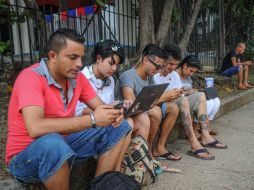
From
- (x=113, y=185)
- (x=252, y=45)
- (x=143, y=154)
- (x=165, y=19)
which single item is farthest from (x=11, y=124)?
(x=252, y=45)

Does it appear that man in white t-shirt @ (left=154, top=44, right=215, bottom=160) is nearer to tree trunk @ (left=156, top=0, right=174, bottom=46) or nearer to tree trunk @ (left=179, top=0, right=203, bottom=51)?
tree trunk @ (left=156, top=0, right=174, bottom=46)

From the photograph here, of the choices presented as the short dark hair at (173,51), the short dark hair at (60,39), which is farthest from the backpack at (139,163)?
the short dark hair at (173,51)

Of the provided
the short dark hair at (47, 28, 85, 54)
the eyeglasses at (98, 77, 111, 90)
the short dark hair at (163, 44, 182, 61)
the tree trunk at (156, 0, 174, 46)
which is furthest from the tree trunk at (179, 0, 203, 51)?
the short dark hair at (47, 28, 85, 54)

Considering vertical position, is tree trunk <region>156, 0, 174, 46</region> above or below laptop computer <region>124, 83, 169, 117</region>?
above

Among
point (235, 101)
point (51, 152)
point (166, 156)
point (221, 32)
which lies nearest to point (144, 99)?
point (51, 152)

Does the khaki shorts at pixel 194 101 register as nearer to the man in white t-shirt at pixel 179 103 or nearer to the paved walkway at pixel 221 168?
the man in white t-shirt at pixel 179 103

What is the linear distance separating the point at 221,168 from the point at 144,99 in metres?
1.34

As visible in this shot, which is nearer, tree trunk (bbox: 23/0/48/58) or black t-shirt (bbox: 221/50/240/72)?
tree trunk (bbox: 23/0/48/58)

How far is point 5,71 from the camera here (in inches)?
218

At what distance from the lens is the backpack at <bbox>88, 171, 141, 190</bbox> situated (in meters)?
2.67

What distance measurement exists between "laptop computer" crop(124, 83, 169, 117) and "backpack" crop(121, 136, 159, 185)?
1.03ft

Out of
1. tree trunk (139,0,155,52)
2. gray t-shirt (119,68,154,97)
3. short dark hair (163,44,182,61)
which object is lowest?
gray t-shirt (119,68,154,97)

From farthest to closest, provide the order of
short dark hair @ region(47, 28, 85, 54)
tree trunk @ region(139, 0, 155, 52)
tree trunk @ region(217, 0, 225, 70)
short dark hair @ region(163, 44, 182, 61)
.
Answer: tree trunk @ region(217, 0, 225, 70)
tree trunk @ region(139, 0, 155, 52)
short dark hair @ region(163, 44, 182, 61)
short dark hair @ region(47, 28, 85, 54)

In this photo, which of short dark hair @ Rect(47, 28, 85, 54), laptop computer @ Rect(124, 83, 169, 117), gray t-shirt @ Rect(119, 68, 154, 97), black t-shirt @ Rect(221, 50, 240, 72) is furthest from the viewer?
black t-shirt @ Rect(221, 50, 240, 72)
